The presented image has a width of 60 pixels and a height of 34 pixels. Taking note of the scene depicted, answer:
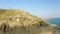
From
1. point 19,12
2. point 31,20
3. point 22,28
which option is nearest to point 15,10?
point 19,12

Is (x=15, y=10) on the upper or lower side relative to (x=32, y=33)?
upper

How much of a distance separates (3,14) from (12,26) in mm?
10004

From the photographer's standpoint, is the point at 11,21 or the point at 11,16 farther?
the point at 11,16

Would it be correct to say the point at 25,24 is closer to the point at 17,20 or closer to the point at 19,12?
the point at 17,20

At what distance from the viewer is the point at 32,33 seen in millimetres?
46469

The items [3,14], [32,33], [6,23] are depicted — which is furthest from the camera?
[3,14]

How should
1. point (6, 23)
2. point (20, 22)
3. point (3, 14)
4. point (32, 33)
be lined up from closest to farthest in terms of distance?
1. point (32, 33)
2. point (6, 23)
3. point (20, 22)
4. point (3, 14)

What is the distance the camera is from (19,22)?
59719 mm

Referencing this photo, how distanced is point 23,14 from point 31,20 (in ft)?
11.0

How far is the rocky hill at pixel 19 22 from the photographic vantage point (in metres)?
53.8

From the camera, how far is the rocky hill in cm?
5381

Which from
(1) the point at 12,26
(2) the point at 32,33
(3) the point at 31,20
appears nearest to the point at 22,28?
(1) the point at 12,26

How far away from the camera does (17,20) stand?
6012 cm

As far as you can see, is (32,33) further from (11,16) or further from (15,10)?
(15,10)
